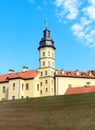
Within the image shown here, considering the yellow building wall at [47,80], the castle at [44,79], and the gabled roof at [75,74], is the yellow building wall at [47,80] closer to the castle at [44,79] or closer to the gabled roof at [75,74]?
the castle at [44,79]

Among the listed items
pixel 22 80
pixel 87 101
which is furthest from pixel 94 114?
pixel 22 80

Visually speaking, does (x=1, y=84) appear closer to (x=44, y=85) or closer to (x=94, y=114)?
(x=44, y=85)

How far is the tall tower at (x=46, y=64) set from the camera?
281ft

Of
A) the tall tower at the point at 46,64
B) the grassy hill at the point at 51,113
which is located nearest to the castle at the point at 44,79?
the tall tower at the point at 46,64

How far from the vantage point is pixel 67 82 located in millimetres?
86500

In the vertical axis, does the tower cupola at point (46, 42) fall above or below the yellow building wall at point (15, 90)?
above

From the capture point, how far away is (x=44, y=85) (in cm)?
8562

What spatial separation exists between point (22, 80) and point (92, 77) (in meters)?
18.0

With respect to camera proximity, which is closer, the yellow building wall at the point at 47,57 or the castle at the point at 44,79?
the castle at the point at 44,79

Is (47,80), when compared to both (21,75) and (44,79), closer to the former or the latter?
(44,79)

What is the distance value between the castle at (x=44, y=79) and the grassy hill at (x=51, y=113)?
30642 millimetres

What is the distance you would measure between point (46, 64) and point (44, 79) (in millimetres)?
3922

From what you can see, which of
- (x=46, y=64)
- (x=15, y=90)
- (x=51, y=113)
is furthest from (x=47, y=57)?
(x=51, y=113)

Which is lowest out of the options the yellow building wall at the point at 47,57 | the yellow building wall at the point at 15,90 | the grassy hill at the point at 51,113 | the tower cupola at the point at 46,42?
the grassy hill at the point at 51,113
